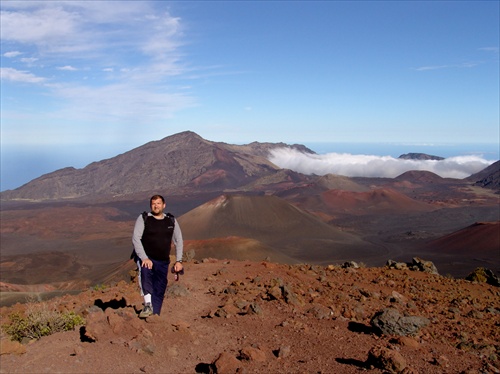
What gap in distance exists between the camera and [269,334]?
218 inches

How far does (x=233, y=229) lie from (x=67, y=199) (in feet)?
230

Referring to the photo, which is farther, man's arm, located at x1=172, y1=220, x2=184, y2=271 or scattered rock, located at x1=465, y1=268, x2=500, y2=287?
scattered rock, located at x1=465, y1=268, x2=500, y2=287

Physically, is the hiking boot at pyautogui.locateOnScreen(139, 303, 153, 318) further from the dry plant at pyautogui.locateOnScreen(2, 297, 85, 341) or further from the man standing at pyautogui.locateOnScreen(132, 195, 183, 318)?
the dry plant at pyautogui.locateOnScreen(2, 297, 85, 341)

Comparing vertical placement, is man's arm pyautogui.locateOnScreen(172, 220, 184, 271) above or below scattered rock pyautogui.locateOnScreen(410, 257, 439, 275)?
above

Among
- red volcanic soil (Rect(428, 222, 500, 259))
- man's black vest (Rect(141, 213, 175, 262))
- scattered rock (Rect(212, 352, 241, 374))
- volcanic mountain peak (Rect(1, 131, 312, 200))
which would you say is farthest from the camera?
volcanic mountain peak (Rect(1, 131, 312, 200))

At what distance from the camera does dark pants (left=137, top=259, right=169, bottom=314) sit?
5.30 meters

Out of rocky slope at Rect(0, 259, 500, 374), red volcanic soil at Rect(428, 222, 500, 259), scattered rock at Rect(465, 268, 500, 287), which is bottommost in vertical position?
red volcanic soil at Rect(428, 222, 500, 259)

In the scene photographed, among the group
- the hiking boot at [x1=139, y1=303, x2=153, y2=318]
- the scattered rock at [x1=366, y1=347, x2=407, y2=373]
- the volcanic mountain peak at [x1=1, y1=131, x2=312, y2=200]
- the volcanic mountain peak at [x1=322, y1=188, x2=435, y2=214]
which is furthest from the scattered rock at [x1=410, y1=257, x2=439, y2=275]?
the volcanic mountain peak at [x1=1, y1=131, x2=312, y2=200]

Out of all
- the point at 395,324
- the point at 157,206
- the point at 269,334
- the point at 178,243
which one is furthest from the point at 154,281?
the point at 395,324

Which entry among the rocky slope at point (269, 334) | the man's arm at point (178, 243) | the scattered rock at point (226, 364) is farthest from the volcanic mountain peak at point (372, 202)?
the scattered rock at point (226, 364)

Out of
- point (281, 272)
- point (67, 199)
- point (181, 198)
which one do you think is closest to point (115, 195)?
point (67, 199)

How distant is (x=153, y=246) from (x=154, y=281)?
460mm

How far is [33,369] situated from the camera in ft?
13.8

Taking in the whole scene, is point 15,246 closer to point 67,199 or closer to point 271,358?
point 67,199
